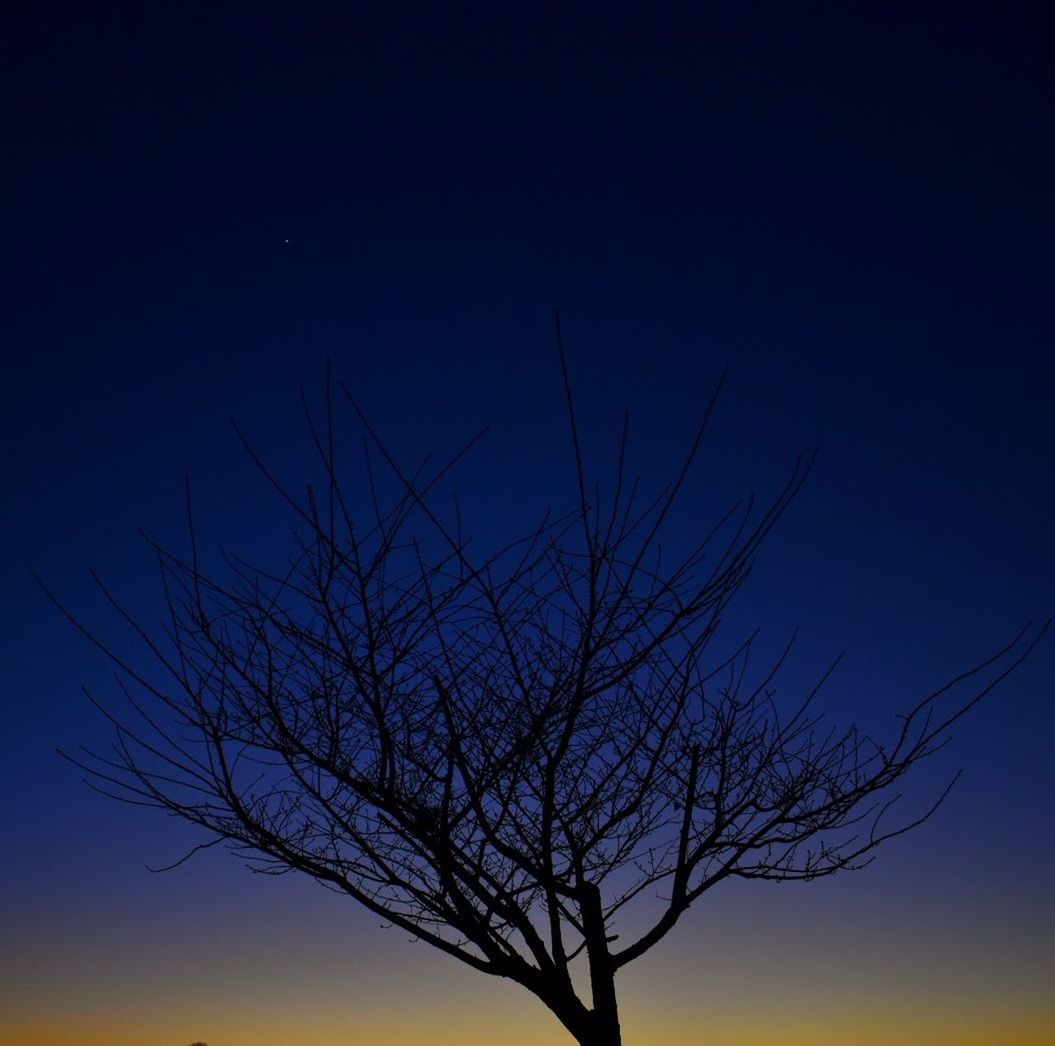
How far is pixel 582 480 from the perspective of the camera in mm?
2865

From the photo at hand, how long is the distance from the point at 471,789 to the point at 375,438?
129 centimetres

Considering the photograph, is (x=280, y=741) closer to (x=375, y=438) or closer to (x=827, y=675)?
(x=375, y=438)

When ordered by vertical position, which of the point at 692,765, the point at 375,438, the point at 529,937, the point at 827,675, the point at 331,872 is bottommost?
the point at 529,937

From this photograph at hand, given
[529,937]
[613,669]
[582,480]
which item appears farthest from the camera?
[529,937]

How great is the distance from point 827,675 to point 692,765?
70cm

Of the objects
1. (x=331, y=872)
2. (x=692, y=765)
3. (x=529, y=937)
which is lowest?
(x=529, y=937)

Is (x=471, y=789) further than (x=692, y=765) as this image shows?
No

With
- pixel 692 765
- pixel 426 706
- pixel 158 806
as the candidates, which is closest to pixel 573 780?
pixel 692 765

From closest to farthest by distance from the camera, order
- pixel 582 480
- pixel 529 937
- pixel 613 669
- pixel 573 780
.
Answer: pixel 582 480, pixel 613 669, pixel 529 937, pixel 573 780

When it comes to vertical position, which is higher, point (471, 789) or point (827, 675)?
point (827, 675)

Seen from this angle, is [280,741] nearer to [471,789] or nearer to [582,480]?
[471,789]

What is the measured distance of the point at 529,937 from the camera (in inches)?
139

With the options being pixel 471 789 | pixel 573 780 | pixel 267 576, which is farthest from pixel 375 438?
pixel 573 780

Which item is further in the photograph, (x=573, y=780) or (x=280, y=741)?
(x=573, y=780)
